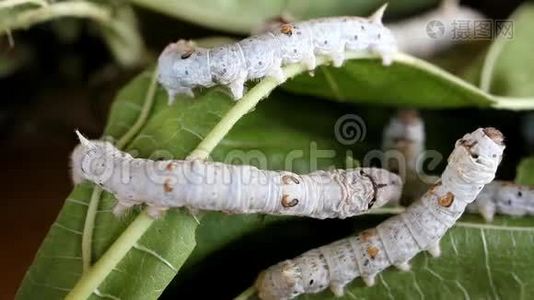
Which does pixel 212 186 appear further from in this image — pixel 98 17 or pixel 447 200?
pixel 98 17

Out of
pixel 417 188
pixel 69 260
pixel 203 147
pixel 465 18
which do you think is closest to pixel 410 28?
pixel 465 18

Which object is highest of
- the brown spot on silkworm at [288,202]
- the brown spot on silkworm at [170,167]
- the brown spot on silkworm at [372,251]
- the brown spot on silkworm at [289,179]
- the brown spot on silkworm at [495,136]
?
the brown spot on silkworm at [495,136]

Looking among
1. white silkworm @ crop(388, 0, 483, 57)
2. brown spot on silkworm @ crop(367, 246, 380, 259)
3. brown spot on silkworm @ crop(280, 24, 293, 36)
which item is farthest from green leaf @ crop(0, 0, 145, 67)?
brown spot on silkworm @ crop(367, 246, 380, 259)

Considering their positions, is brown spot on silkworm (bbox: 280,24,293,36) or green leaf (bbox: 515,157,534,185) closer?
brown spot on silkworm (bbox: 280,24,293,36)

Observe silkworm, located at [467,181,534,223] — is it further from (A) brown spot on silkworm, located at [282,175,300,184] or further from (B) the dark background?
(A) brown spot on silkworm, located at [282,175,300,184]

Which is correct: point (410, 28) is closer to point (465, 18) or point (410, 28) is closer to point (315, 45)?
point (465, 18)

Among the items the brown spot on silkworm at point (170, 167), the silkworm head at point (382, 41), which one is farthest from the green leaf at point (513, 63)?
the brown spot on silkworm at point (170, 167)

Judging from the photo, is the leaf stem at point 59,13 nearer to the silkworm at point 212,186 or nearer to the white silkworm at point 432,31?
the silkworm at point 212,186

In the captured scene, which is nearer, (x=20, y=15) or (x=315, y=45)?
(x=315, y=45)
